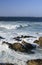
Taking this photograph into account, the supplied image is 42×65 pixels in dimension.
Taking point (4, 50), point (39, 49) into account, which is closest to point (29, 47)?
point (39, 49)

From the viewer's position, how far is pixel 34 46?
14539mm

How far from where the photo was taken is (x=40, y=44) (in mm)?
15047

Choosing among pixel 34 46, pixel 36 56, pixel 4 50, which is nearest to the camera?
pixel 36 56

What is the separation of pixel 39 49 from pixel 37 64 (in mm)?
3899

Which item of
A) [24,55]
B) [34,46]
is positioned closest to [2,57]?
[24,55]

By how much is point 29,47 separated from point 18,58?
237cm

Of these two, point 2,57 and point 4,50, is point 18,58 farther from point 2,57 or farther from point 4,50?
point 4,50

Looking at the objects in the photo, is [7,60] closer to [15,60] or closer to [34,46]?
[15,60]

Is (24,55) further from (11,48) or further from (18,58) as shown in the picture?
(11,48)

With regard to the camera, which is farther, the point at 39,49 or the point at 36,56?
the point at 39,49

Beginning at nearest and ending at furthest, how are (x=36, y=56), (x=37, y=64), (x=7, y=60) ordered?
(x=37, y=64) < (x=7, y=60) < (x=36, y=56)

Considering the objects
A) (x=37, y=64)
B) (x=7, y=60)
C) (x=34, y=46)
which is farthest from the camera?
(x=34, y=46)

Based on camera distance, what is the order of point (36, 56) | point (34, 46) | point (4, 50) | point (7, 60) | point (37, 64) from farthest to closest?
point (34, 46) → point (4, 50) → point (36, 56) → point (7, 60) → point (37, 64)

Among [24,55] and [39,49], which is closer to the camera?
[24,55]
